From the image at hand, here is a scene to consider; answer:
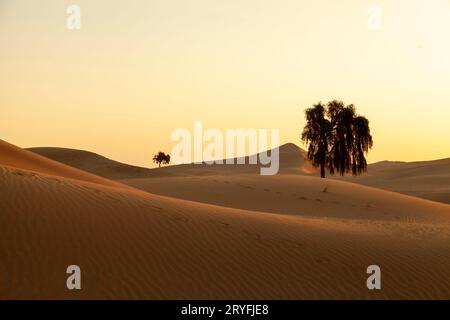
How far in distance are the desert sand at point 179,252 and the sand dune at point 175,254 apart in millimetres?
17

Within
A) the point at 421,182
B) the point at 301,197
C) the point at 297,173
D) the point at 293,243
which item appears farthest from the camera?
the point at 297,173

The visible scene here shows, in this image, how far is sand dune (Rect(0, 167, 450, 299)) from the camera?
6.90 metres

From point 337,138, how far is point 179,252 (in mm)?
29071

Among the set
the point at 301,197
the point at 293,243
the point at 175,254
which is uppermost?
the point at 301,197

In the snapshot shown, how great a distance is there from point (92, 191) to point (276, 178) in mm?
17537

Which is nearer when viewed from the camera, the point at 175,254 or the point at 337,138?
the point at 175,254

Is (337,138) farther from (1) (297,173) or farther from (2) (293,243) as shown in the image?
(1) (297,173)

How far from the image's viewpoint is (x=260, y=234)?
31.1 ft

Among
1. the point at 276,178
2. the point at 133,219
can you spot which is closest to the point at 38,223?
the point at 133,219

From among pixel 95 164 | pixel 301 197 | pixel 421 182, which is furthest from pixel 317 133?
pixel 95 164

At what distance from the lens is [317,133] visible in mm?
36250

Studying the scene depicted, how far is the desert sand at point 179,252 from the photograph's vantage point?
6.91 meters
